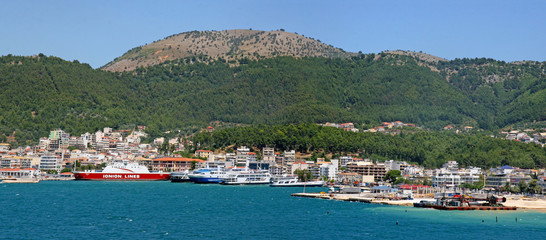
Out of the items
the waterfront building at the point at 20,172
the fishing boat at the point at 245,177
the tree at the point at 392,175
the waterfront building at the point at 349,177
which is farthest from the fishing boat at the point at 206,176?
the tree at the point at 392,175

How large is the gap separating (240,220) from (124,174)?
387 feet

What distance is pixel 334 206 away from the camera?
101938mm

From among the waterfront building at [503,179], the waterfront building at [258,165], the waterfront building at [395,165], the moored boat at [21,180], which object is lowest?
the moored boat at [21,180]

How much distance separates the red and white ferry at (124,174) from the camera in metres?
189

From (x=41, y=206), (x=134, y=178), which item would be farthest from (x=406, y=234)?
(x=134, y=178)

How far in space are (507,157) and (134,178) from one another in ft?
325

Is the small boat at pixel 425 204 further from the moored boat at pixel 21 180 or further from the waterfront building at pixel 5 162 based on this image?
the waterfront building at pixel 5 162

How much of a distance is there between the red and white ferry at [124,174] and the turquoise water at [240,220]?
7957 centimetres

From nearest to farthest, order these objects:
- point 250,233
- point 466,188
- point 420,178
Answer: point 250,233 → point 466,188 → point 420,178

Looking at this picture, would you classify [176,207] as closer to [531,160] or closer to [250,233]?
[250,233]

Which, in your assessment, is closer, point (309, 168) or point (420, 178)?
point (420, 178)

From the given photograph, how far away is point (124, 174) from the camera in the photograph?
193 metres

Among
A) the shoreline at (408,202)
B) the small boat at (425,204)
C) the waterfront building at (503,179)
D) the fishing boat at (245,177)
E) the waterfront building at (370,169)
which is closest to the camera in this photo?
the small boat at (425,204)

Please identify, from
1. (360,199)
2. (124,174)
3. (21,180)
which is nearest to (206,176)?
(124,174)
